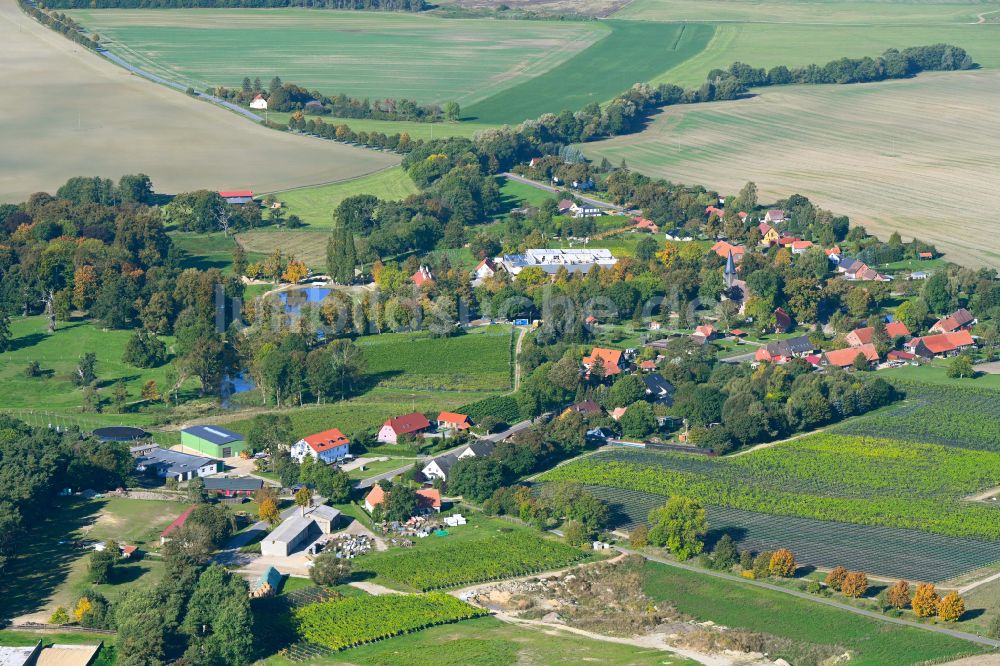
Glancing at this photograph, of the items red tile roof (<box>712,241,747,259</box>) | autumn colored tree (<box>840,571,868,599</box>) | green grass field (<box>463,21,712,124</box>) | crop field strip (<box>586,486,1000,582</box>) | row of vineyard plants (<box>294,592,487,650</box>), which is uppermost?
green grass field (<box>463,21,712,124</box>)

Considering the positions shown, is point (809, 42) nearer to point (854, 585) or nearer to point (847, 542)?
point (847, 542)

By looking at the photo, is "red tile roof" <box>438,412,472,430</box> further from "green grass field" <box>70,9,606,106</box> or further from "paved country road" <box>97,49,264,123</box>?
"green grass field" <box>70,9,606,106</box>

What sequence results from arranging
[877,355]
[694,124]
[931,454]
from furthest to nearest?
[694,124], [877,355], [931,454]

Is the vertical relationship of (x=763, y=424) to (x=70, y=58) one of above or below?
below

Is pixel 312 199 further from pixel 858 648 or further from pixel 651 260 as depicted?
pixel 858 648

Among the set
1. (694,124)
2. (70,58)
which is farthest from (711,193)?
(70,58)

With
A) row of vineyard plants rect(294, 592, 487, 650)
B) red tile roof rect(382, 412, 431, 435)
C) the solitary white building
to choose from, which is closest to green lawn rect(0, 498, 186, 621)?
row of vineyard plants rect(294, 592, 487, 650)
